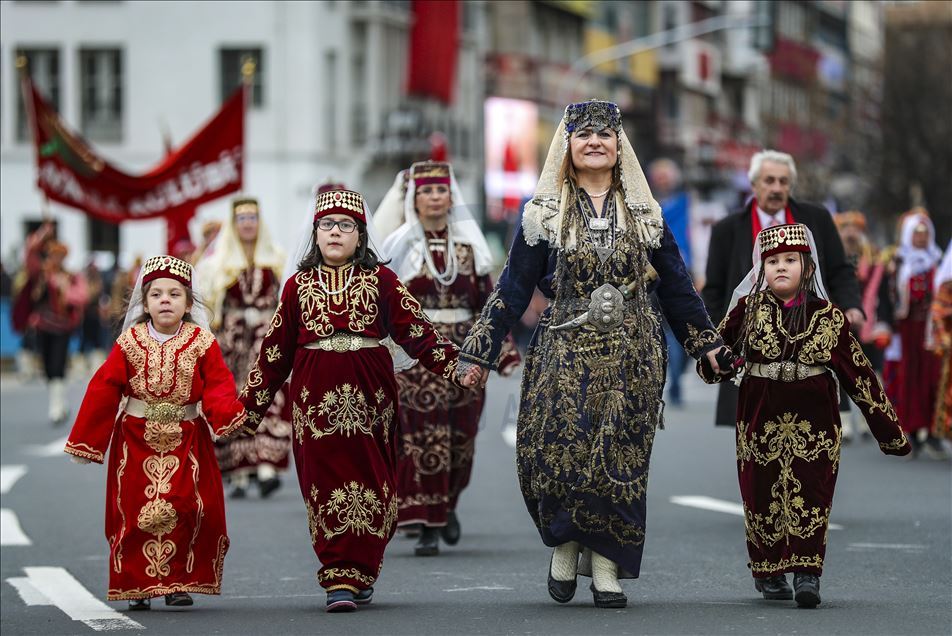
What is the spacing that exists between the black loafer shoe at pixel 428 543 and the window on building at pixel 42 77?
41.5m

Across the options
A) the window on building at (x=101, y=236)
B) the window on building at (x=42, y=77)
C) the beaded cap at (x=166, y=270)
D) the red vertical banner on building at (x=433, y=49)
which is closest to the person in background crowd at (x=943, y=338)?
the beaded cap at (x=166, y=270)

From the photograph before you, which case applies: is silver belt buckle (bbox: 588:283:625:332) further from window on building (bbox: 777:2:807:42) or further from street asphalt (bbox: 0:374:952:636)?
window on building (bbox: 777:2:807:42)

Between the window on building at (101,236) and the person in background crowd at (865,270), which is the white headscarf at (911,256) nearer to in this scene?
the person in background crowd at (865,270)

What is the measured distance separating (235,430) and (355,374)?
56 centimetres

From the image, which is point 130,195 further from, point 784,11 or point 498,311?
point 784,11

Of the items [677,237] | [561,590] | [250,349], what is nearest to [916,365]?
[250,349]

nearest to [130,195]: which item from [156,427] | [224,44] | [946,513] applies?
[946,513]

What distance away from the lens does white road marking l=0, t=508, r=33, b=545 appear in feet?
42.8

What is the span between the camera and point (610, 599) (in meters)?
9.18

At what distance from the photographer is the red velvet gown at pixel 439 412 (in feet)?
39.7

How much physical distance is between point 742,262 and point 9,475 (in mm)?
7482

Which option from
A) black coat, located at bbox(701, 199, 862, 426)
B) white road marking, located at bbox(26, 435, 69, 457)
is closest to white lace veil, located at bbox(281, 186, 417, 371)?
black coat, located at bbox(701, 199, 862, 426)

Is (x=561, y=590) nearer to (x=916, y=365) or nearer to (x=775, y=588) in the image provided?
(x=775, y=588)

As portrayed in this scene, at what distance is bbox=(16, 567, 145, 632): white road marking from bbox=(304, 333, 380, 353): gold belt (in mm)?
1403
